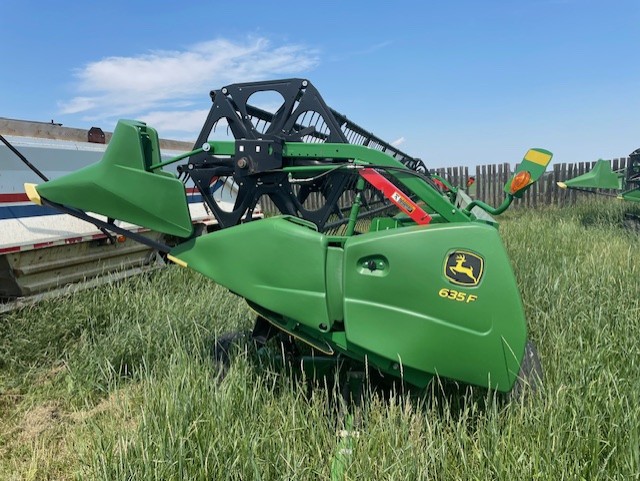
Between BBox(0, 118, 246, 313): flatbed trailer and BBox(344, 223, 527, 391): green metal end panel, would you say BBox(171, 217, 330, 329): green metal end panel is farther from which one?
BBox(0, 118, 246, 313): flatbed trailer

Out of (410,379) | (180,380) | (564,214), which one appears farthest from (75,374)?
(564,214)

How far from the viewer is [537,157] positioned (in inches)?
96.0

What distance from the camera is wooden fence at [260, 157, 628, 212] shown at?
14.0 m

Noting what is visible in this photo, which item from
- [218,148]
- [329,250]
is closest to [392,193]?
[329,250]

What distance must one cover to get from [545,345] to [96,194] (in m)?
2.79

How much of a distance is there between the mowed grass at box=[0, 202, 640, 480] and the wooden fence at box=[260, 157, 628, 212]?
9113mm

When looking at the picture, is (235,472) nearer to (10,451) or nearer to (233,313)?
(10,451)

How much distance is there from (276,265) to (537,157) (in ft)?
4.63

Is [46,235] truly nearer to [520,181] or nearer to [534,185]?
[520,181]

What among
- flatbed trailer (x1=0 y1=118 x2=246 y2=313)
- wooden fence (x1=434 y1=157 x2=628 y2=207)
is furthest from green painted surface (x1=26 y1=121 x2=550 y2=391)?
wooden fence (x1=434 y1=157 x2=628 y2=207)

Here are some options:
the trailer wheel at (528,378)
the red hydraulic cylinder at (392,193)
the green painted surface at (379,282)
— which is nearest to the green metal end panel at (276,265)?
the green painted surface at (379,282)

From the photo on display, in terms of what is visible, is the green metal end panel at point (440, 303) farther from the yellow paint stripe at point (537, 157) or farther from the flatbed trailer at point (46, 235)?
the flatbed trailer at point (46, 235)

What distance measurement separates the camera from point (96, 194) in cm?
261

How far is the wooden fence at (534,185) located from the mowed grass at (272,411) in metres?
9.11
